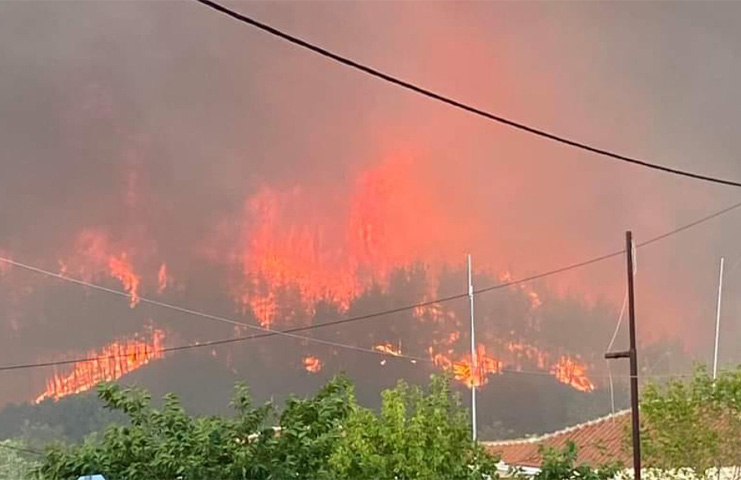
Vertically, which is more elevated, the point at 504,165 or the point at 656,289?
the point at 504,165

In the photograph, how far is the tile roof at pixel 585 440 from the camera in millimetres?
8727

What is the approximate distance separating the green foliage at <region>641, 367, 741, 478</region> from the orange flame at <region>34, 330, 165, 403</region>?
4.61 metres

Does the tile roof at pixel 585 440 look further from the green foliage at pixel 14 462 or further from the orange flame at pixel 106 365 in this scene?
the green foliage at pixel 14 462

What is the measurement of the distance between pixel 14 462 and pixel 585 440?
624 centimetres

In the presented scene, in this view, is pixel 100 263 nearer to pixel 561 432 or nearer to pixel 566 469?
pixel 566 469

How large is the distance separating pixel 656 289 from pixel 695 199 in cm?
116

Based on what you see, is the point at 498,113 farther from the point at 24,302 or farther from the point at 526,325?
the point at 24,302

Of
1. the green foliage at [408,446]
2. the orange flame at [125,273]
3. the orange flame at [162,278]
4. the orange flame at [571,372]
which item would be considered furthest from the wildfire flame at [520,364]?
the green foliage at [408,446]

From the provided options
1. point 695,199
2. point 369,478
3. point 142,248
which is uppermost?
point 695,199

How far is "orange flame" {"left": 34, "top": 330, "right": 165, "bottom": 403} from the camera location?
764 cm

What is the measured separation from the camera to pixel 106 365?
25.6 feet

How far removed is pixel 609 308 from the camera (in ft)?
32.8

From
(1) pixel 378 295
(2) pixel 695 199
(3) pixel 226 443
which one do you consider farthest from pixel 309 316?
(2) pixel 695 199

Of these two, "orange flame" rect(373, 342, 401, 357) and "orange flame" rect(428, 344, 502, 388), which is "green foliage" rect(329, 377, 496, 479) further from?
"orange flame" rect(373, 342, 401, 357)
